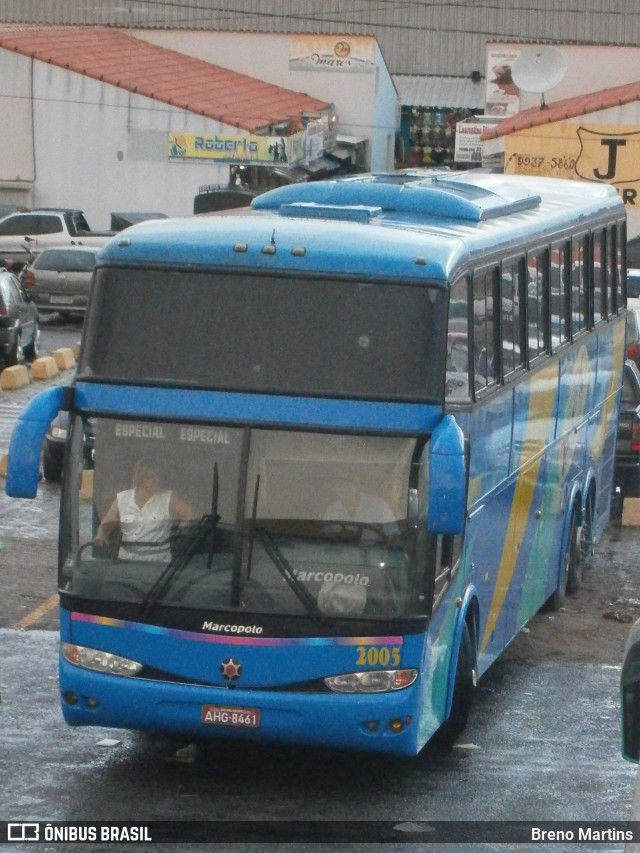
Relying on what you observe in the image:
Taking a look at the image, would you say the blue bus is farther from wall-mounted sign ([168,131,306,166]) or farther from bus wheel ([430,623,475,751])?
wall-mounted sign ([168,131,306,166])

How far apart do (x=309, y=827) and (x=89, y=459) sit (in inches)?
85.3

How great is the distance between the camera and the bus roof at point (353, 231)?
8297 mm

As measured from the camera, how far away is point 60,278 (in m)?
32.1

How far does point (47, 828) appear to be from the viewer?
7672mm

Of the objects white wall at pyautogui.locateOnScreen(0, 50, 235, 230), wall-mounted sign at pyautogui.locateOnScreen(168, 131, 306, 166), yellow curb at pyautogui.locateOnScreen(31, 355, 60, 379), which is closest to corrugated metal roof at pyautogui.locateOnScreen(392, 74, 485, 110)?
wall-mounted sign at pyautogui.locateOnScreen(168, 131, 306, 166)

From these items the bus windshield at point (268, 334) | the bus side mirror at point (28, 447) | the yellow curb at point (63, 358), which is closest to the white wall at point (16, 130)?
the yellow curb at point (63, 358)

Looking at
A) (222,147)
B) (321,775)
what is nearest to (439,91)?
(222,147)

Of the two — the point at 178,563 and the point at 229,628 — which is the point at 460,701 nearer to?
the point at 229,628

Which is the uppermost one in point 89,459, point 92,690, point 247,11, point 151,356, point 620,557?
point 247,11

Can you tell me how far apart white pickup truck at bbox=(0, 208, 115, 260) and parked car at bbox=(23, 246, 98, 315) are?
317 cm

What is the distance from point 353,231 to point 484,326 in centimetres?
127

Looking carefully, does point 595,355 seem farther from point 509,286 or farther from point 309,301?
point 309,301

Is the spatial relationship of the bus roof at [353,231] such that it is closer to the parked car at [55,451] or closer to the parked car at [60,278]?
the parked car at [55,451]

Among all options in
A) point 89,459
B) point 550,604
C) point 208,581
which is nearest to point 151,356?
point 89,459
